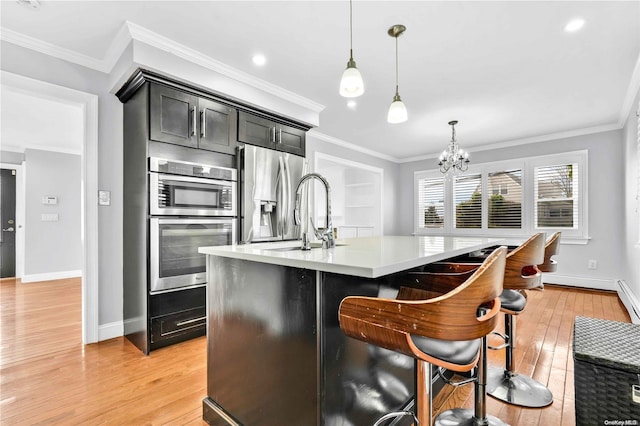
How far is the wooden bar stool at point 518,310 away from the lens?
5.23ft

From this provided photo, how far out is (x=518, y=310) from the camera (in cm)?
172

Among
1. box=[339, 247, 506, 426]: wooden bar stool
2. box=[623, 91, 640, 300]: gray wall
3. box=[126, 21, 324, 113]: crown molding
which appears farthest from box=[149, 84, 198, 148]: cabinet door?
box=[623, 91, 640, 300]: gray wall

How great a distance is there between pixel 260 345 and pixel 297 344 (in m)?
0.26

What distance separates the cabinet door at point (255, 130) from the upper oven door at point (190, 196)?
1.80 ft

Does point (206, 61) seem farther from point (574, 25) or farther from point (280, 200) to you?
point (574, 25)

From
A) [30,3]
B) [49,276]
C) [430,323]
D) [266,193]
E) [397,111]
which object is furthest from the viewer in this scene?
[49,276]

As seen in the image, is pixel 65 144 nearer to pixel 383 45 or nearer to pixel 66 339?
pixel 66 339

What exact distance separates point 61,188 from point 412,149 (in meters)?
6.96

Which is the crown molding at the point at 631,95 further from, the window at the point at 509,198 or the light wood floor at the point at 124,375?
the light wood floor at the point at 124,375

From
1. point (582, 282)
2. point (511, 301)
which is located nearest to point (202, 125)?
point (511, 301)

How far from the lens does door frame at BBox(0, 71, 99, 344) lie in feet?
8.77

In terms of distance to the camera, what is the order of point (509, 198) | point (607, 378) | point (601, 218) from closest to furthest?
1. point (607, 378)
2. point (601, 218)
3. point (509, 198)

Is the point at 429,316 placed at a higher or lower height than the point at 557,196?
lower

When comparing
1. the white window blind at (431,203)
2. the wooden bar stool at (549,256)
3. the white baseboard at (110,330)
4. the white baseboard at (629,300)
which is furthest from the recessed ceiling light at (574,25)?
the white baseboard at (110,330)
